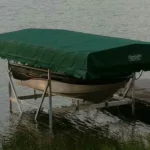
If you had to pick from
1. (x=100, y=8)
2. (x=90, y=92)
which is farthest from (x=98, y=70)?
(x=100, y=8)

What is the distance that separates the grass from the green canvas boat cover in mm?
1333

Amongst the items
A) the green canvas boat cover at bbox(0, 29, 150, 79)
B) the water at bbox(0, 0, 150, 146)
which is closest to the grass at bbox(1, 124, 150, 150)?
the water at bbox(0, 0, 150, 146)

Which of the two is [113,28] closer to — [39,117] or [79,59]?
[39,117]

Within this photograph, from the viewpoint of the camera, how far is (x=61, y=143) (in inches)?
373

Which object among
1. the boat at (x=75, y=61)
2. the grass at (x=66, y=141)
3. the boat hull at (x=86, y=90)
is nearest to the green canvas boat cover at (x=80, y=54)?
the boat at (x=75, y=61)

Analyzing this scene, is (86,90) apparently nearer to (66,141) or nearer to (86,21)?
(66,141)

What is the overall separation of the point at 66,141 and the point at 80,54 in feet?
5.92

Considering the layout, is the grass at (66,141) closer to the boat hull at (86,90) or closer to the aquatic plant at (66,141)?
the aquatic plant at (66,141)

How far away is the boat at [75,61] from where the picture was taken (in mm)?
10180

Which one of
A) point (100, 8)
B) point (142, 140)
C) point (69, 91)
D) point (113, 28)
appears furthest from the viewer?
point (100, 8)

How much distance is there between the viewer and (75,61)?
398 inches

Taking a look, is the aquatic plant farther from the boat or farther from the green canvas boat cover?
the green canvas boat cover

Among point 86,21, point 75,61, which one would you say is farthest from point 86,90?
point 86,21

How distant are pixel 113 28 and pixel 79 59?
20.1m
